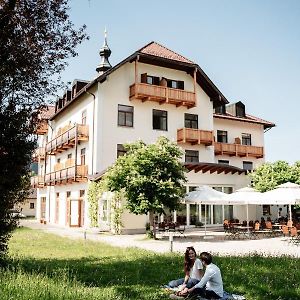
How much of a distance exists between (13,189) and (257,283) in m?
6.18

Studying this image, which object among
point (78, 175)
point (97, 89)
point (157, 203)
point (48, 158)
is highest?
point (97, 89)

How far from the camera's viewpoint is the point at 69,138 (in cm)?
3073

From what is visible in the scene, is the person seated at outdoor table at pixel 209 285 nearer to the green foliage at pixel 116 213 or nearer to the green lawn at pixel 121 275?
the green lawn at pixel 121 275

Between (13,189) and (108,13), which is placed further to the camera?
(13,189)

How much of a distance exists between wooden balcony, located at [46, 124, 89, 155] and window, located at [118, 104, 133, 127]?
2.56 meters

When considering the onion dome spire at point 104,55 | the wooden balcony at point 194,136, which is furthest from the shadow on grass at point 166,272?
the onion dome spire at point 104,55

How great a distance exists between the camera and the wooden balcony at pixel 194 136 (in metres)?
30.7

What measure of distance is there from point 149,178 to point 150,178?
0.09 meters

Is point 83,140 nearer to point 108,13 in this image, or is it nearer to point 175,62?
point 175,62

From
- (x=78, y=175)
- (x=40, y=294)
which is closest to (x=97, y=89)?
(x=78, y=175)

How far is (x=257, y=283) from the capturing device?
9016mm

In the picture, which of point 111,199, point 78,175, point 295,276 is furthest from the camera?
point 78,175

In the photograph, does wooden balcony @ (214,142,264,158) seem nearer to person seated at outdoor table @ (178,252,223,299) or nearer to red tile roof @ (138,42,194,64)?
red tile roof @ (138,42,194,64)

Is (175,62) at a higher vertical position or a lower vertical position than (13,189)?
higher
